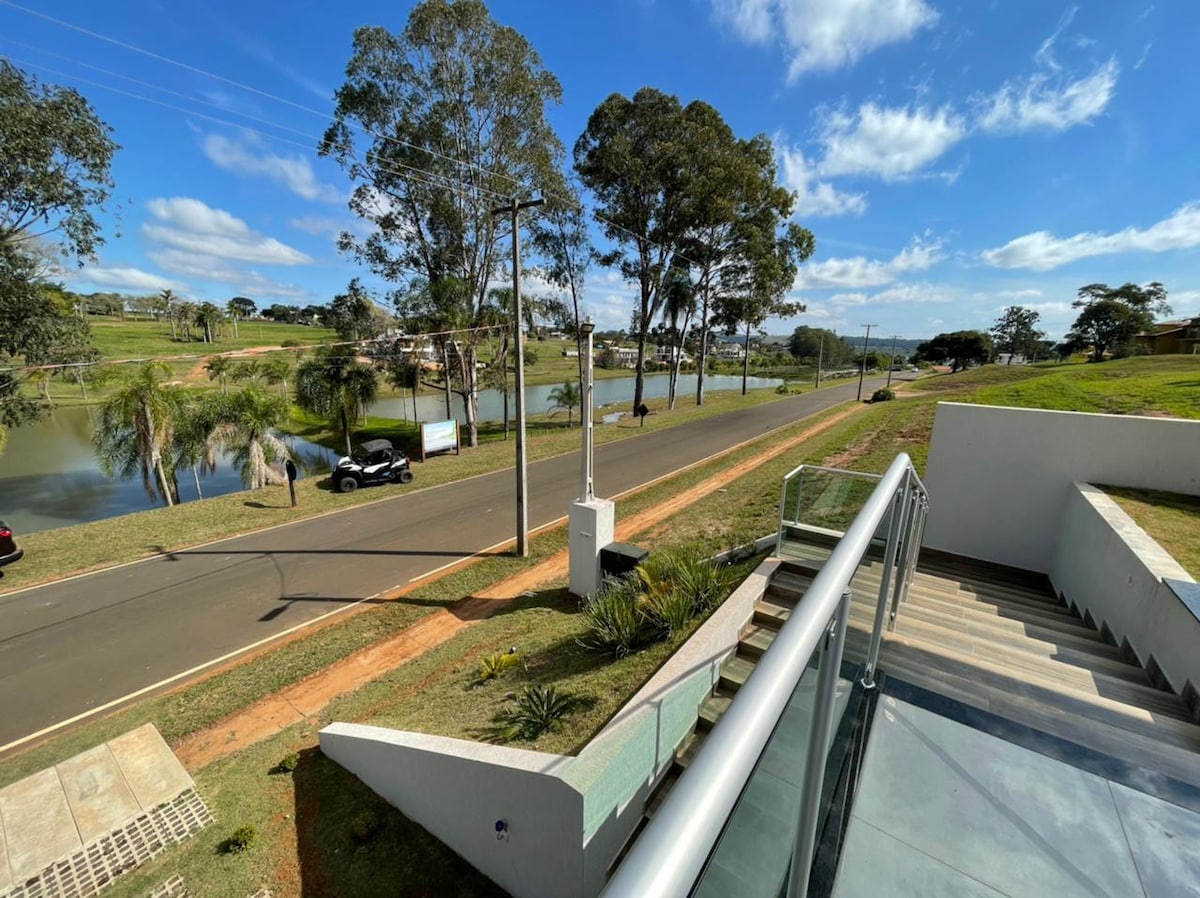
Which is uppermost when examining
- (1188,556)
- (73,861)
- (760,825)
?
(760,825)

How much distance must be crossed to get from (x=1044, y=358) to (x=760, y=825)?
108m

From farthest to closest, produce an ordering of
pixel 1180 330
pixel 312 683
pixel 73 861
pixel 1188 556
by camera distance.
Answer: pixel 1180 330 < pixel 312 683 < pixel 1188 556 < pixel 73 861

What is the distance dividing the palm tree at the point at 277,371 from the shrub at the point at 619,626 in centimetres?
2393

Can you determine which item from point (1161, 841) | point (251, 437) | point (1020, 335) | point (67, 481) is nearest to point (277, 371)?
point (251, 437)

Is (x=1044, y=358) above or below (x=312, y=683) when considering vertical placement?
above

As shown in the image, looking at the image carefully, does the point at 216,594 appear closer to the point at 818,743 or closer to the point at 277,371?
the point at 818,743

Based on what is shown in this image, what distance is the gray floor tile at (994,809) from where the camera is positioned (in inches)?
81.1

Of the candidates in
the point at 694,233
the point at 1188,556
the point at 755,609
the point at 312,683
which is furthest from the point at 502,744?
the point at 694,233

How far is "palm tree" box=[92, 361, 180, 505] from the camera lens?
16.0 meters

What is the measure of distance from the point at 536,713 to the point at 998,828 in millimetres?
3968

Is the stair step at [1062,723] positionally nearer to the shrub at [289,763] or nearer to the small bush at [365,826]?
the small bush at [365,826]

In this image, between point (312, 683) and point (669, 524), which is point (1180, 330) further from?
point (312, 683)

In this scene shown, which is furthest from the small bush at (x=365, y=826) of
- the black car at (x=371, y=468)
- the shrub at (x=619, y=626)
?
the black car at (x=371, y=468)

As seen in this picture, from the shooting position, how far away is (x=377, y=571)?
34.0 feet
